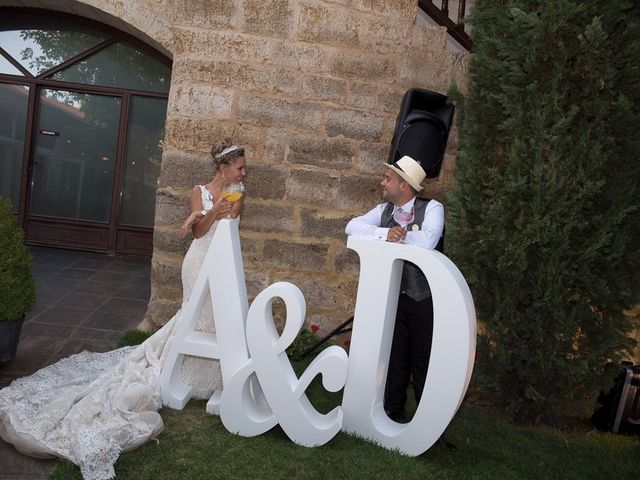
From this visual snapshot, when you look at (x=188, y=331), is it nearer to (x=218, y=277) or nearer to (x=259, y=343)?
(x=218, y=277)

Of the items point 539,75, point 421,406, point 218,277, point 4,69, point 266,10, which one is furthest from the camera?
point 4,69

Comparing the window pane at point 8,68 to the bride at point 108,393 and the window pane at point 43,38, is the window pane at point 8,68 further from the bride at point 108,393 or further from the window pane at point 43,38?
the bride at point 108,393

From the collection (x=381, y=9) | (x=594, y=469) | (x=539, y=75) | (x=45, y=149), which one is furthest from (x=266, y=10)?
(x=45, y=149)

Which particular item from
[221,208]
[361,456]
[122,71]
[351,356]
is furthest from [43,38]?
[361,456]

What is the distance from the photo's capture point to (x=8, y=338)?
A: 350 centimetres

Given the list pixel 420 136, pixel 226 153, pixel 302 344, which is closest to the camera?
pixel 226 153

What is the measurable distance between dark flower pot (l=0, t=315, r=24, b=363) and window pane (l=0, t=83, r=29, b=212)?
5.20 meters

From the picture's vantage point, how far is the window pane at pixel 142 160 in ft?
25.9

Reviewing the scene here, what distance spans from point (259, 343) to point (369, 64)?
2838mm

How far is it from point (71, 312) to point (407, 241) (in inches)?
138

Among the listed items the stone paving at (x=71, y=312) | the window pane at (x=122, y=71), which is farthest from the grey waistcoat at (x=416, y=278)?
the window pane at (x=122, y=71)

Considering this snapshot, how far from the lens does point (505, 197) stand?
3.50 metres

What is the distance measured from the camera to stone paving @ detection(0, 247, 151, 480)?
140 inches

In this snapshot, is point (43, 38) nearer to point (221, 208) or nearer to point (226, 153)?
point (226, 153)
